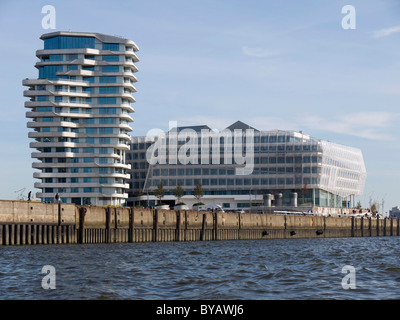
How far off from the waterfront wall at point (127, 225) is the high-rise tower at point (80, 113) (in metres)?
59.9

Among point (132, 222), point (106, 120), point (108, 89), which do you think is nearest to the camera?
point (132, 222)

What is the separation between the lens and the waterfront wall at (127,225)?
185 ft

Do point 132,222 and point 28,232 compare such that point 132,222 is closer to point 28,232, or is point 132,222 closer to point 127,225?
point 127,225

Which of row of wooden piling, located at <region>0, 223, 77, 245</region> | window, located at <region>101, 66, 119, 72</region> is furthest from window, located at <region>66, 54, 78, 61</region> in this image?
row of wooden piling, located at <region>0, 223, 77, 245</region>

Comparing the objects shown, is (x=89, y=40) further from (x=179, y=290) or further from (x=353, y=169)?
(x=179, y=290)

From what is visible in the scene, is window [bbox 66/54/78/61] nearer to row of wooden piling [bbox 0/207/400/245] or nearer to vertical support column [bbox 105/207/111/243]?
row of wooden piling [bbox 0/207/400/245]

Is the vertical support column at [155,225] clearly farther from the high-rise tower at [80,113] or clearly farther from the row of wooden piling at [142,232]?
the high-rise tower at [80,113]

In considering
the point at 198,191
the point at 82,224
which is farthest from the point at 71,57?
the point at 82,224

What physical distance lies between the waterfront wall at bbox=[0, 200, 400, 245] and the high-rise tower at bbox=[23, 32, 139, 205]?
59.9 m

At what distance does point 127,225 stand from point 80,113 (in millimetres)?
91188

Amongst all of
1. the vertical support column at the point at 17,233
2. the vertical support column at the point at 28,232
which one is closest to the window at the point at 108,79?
the vertical support column at the point at 28,232

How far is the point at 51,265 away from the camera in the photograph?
37.0 meters

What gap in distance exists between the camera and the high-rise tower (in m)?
156

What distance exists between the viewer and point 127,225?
70.7 metres
